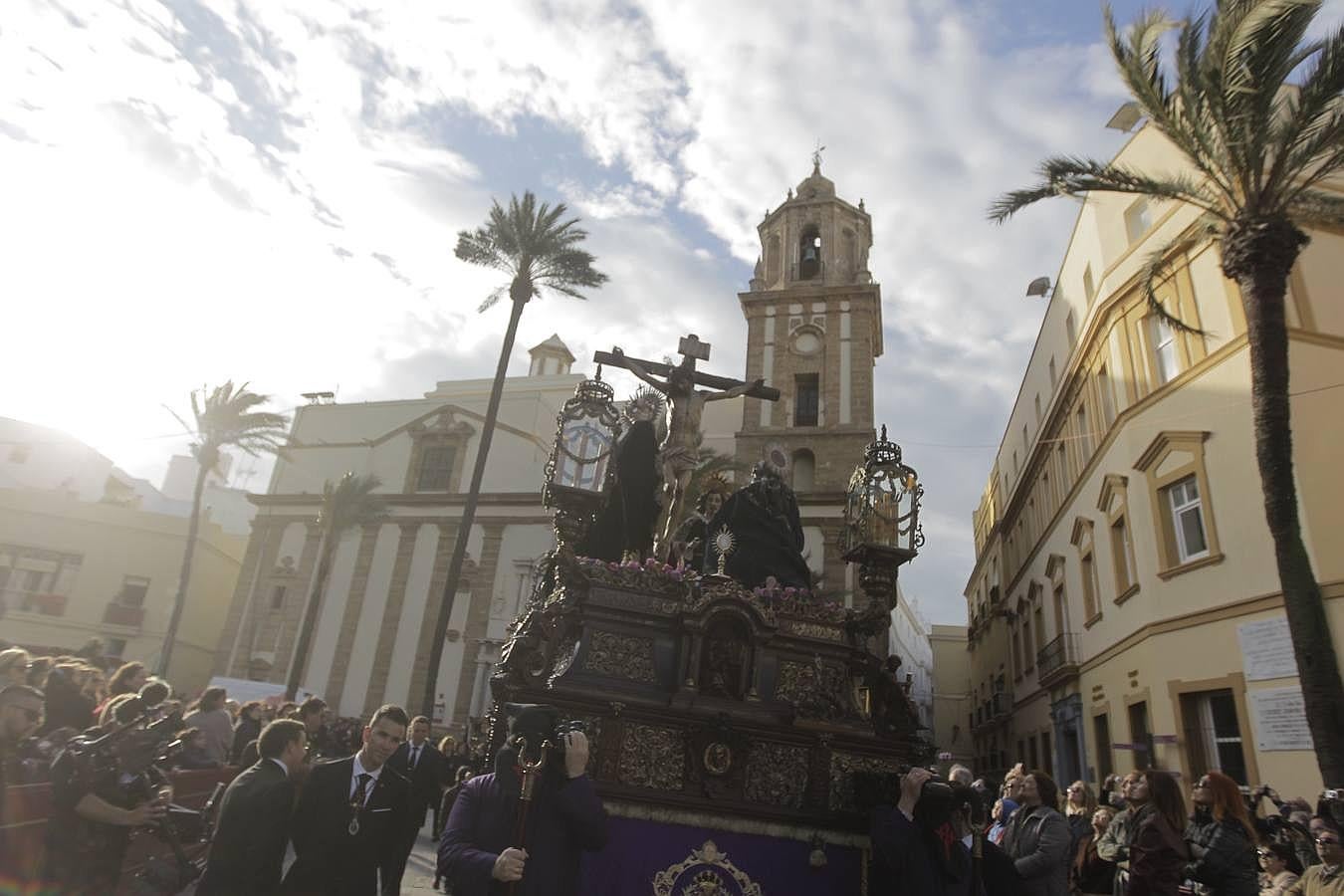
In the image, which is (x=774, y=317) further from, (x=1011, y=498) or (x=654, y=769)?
(x=654, y=769)

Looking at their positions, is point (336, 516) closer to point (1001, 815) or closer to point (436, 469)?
point (436, 469)

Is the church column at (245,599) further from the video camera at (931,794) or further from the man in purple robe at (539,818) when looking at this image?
the man in purple robe at (539,818)

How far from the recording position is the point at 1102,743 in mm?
17578

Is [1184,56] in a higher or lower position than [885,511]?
higher

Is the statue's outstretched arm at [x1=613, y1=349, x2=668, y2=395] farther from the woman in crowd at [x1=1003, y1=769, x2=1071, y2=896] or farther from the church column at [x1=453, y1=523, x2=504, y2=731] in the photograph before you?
the church column at [x1=453, y1=523, x2=504, y2=731]

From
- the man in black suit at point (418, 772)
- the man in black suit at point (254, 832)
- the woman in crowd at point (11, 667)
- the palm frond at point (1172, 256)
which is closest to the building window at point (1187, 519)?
the palm frond at point (1172, 256)

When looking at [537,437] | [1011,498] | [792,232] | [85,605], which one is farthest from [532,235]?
[85,605]

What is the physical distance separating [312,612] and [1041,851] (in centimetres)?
3078

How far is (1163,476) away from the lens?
14.6 meters

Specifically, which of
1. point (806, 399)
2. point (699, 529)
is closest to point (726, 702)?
point (699, 529)

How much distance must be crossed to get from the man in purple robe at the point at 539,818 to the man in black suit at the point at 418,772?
4.36 feet

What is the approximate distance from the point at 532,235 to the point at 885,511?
18.1 meters

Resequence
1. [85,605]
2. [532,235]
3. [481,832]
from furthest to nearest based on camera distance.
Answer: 1. [85,605]
2. [532,235]
3. [481,832]

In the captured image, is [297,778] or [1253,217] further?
[1253,217]
